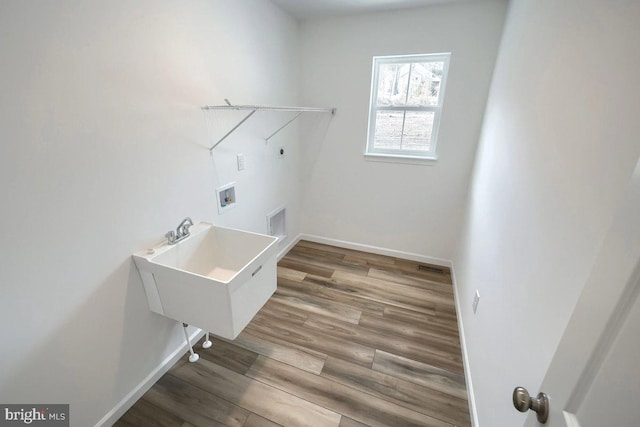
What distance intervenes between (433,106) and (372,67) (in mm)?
720

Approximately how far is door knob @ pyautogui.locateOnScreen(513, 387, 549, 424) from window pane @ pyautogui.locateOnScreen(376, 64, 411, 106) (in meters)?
2.60

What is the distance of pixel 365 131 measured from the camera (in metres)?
2.74

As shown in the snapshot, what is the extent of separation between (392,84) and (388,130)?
1.48 feet

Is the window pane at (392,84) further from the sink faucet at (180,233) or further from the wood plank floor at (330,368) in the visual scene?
the sink faucet at (180,233)

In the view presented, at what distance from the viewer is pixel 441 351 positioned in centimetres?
185

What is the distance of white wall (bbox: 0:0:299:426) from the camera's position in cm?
94

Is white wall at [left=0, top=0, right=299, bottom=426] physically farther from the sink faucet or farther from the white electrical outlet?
the white electrical outlet

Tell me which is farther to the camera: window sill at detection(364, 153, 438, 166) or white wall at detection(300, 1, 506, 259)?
window sill at detection(364, 153, 438, 166)

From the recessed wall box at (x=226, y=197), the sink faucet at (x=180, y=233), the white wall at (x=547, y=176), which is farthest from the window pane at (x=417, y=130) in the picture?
the sink faucet at (x=180, y=233)

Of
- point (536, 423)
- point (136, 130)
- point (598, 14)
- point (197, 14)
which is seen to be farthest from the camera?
point (197, 14)

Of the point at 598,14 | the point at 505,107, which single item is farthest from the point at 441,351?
the point at 598,14

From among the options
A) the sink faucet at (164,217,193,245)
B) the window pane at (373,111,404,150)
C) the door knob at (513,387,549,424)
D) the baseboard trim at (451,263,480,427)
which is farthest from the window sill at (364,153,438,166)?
the door knob at (513,387,549,424)

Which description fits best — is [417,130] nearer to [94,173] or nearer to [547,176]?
[547,176]

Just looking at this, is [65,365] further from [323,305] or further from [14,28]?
[323,305]
